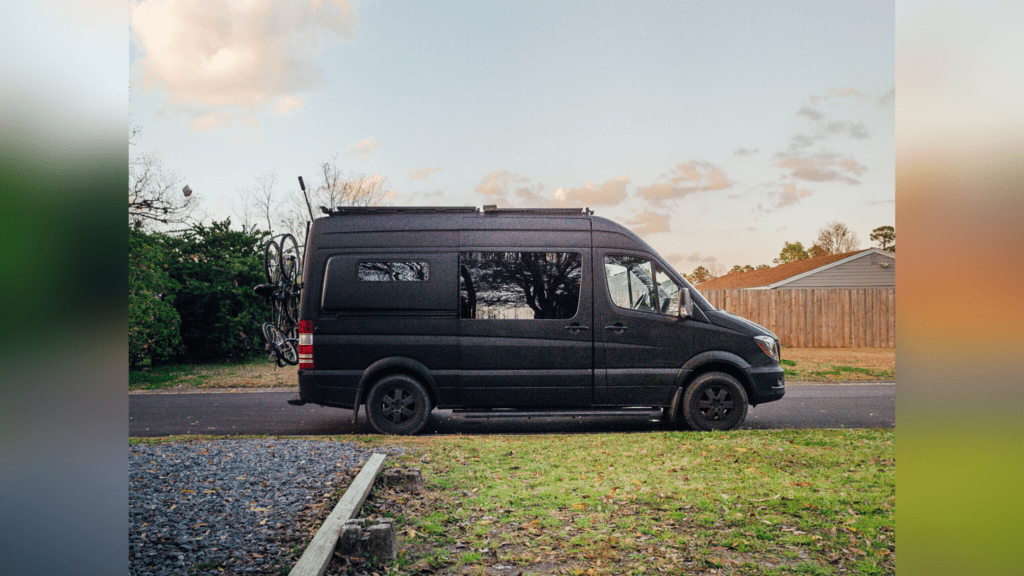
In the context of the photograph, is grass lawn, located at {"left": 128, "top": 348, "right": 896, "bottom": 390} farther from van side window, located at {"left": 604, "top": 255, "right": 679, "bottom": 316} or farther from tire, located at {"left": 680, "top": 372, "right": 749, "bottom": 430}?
van side window, located at {"left": 604, "top": 255, "right": 679, "bottom": 316}

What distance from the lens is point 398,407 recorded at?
766cm

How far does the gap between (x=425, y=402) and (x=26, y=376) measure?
6.26 meters

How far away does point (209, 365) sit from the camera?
16.4 m

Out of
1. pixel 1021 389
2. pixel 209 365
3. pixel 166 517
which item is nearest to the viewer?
pixel 1021 389

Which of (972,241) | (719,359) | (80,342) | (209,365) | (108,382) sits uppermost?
(972,241)

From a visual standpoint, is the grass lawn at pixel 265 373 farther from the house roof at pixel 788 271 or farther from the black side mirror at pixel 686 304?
the house roof at pixel 788 271

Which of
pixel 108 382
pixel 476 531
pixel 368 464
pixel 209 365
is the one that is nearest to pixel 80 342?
pixel 108 382

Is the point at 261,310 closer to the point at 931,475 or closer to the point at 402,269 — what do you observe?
the point at 402,269

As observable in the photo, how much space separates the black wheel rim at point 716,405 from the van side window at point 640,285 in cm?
104

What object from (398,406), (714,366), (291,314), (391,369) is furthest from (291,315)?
(714,366)

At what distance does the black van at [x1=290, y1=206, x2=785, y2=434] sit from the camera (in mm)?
7613

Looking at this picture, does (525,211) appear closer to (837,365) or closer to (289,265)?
(289,265)

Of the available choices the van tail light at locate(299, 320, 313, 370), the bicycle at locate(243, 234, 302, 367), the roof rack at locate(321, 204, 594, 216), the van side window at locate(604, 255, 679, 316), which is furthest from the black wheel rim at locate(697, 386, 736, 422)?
the bicycle at locate(243, 234, 302, 367)

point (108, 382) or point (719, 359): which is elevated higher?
point (108, 382)
